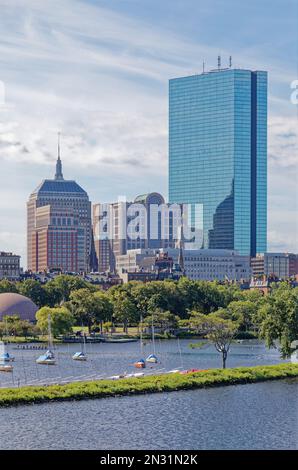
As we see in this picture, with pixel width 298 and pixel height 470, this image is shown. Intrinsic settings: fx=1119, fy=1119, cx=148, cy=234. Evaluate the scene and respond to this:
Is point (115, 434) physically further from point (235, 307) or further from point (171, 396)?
point (235, 307)

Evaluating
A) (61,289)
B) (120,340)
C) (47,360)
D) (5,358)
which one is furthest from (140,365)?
(61,289)

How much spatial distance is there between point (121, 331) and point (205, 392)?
277 feet

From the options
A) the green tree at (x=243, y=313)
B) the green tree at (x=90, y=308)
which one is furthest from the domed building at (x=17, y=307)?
the green tree at (x=243, y=313)

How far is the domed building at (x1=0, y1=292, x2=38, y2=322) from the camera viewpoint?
6029 inches

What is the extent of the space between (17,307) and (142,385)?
8512 centimetres

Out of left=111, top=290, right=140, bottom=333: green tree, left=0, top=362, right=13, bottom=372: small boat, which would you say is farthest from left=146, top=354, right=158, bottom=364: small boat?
left=111, top=290, right=140, bottom=333: green tree

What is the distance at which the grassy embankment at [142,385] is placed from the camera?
65.4 metres

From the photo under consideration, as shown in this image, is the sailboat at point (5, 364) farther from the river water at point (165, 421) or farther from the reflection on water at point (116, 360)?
the river water at point (165, 421)

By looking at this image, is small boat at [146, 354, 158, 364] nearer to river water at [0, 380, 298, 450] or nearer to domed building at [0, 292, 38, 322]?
river water at [0, 380, 298, 450]

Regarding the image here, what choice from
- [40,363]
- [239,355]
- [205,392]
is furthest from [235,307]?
[205,392]

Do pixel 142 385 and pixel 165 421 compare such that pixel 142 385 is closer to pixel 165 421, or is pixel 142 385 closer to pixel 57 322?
pixel 165 421

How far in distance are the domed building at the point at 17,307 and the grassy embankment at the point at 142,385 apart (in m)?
74.4
